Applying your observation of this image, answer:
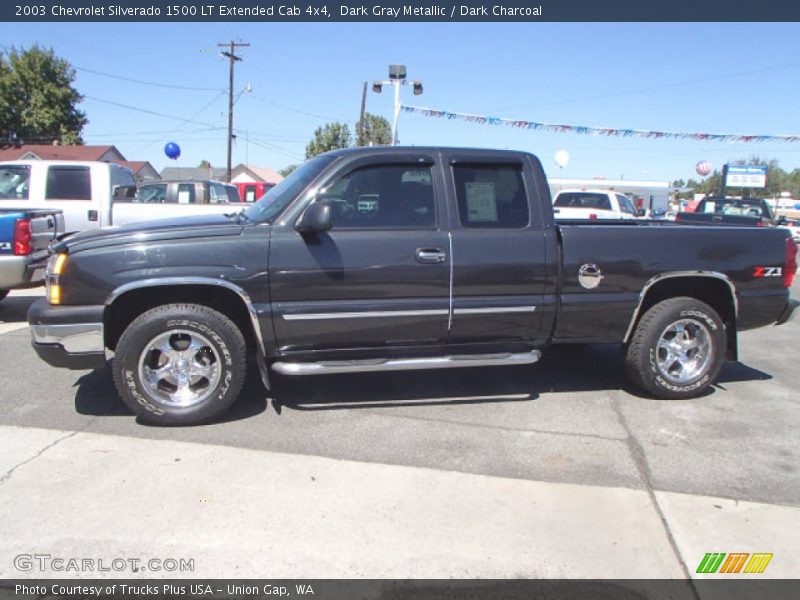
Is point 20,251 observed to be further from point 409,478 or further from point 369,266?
point 409,478

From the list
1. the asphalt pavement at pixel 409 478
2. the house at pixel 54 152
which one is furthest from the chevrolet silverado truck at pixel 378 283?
the house at pixel 54 152

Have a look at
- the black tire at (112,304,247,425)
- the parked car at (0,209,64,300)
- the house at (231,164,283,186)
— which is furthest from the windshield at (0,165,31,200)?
the house at (231,164,283,186)

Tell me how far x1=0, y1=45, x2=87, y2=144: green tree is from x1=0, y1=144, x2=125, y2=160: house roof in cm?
83

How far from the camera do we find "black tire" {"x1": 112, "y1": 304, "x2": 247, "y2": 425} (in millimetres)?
3795

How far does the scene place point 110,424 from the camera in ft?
13.0

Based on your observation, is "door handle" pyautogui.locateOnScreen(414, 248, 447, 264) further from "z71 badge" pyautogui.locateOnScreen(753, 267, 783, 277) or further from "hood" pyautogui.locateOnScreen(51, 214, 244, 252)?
"z71 badge" pyautogui.locateOnScreen(753, 267, 783, 277)

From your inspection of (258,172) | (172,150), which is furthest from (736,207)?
(258,172)

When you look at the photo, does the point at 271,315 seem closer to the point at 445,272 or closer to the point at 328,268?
the point at 328,268

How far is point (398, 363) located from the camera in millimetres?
4066

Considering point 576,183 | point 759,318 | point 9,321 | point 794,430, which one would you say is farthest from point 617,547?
point 576,183

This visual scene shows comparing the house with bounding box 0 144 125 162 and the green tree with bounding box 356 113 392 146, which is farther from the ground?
the green tree with bounding box 356 113 392 146

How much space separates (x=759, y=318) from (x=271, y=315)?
3.84 meters

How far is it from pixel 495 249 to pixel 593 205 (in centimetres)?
1268

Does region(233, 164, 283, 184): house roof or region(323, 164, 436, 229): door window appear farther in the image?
region(233, 164, 283, 184): house roof
